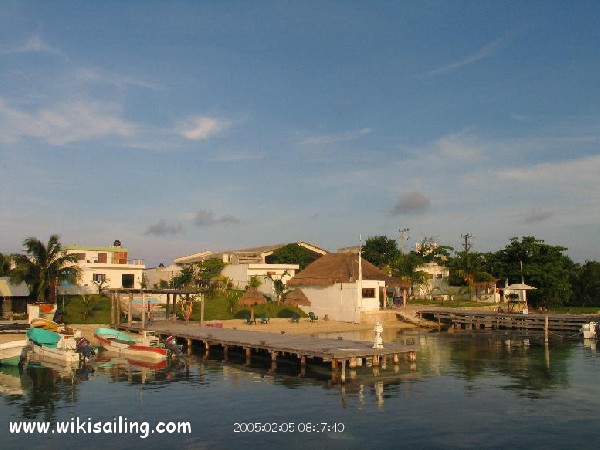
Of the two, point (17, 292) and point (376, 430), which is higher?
point (17, 292)

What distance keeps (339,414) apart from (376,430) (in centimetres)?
232

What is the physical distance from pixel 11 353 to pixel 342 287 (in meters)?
32.2

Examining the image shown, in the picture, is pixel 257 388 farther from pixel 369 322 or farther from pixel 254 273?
pixel 254 273

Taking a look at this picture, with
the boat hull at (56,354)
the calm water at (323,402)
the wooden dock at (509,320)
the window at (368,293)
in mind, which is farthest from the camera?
the window at (368,293)

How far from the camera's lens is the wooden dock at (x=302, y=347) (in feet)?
98.8

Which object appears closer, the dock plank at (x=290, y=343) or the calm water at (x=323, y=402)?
the calm water at (x=323, y=402)

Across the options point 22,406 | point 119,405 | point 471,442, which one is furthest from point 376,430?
point 22,406

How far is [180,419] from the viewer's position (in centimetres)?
2127

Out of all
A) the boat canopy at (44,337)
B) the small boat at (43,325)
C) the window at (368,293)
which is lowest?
the boat canopy at (44,337)

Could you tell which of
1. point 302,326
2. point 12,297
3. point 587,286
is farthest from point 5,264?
point 587,286

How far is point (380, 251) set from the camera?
277 ft

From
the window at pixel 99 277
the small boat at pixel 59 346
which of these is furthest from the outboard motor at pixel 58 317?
the window at pixel 99 277

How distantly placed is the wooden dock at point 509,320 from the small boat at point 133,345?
98.3 feet

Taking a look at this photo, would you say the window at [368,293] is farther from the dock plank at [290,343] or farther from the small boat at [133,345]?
the small boat at [133,345]
